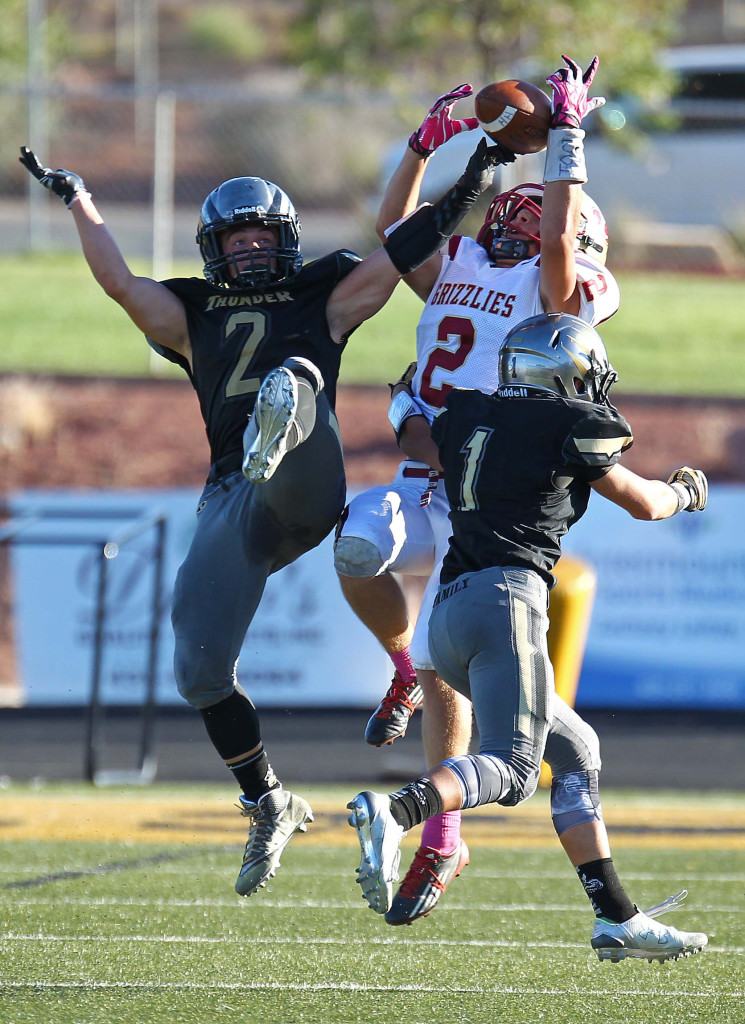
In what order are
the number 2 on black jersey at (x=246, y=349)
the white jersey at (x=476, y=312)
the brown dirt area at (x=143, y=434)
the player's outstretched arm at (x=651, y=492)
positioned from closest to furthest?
the player's outstretched arm at (x=651, y=492)
the number 2 on black jersey at (x=246, y=349)
the white jersey at (x=476, y=312)
the brown dirt area at (x=143, y=434)

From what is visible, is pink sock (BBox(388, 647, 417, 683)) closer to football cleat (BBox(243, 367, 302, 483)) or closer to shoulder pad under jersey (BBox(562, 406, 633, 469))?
football cleat (BBox(243, 367, 302, 483))

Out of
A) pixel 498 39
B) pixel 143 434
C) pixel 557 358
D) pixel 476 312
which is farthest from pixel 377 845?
pixel 498 39

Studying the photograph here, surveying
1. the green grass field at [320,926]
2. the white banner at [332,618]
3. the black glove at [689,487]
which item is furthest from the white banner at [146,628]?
the black glove at [689,487]

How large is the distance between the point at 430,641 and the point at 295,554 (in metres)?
0.62

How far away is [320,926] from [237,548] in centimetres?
162

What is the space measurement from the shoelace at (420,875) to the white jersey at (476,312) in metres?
1.30

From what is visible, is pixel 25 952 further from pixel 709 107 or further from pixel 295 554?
pixel 709 107

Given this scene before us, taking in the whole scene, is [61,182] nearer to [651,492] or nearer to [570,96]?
[570,96]

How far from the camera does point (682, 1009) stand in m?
3.90

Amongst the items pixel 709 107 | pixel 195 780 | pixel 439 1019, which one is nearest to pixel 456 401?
pixel 439 1019

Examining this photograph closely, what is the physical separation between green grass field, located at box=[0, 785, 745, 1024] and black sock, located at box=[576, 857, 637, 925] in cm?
30

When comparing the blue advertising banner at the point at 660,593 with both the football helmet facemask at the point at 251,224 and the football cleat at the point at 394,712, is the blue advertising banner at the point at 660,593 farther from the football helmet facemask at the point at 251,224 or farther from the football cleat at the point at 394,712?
the football helmet facemask at the point at 251,224

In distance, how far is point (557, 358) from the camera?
370 centimetres

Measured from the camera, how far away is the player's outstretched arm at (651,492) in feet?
12.0
